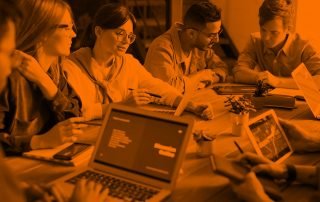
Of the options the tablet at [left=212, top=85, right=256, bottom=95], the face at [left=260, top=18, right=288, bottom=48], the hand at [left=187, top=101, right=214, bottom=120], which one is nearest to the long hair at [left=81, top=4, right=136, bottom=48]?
the hand at [left=187, top=101, right=214, bottom=120]

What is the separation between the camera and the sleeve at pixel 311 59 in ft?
9.92

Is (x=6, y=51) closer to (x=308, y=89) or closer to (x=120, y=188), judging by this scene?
(x=120, y=188)

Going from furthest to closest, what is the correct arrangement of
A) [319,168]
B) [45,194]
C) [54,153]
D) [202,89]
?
[202,89] → [54,153] → [319,168] → [45,194]

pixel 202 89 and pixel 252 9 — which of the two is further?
pixel 252 9

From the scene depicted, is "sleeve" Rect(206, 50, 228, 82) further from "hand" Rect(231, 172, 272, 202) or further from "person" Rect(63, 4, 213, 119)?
"hand" Rect(231, 172, 272, 202)

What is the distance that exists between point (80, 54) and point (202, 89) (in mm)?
867

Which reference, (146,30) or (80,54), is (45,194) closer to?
(80,54)

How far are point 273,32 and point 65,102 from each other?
5.35ft

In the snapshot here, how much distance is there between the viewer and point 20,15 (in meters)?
1.14

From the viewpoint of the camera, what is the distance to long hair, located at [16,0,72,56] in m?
1.88

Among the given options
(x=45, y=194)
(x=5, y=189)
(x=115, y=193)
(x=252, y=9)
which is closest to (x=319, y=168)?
(x=115, y=193)

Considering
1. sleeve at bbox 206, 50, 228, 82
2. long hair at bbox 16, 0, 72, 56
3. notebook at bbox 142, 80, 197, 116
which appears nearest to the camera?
long hair at bbox 16, 0, 72, 56

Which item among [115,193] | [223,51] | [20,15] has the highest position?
[20,15]

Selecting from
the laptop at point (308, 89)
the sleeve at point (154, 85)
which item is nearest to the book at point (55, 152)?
the sleeve at point (154, 85)
